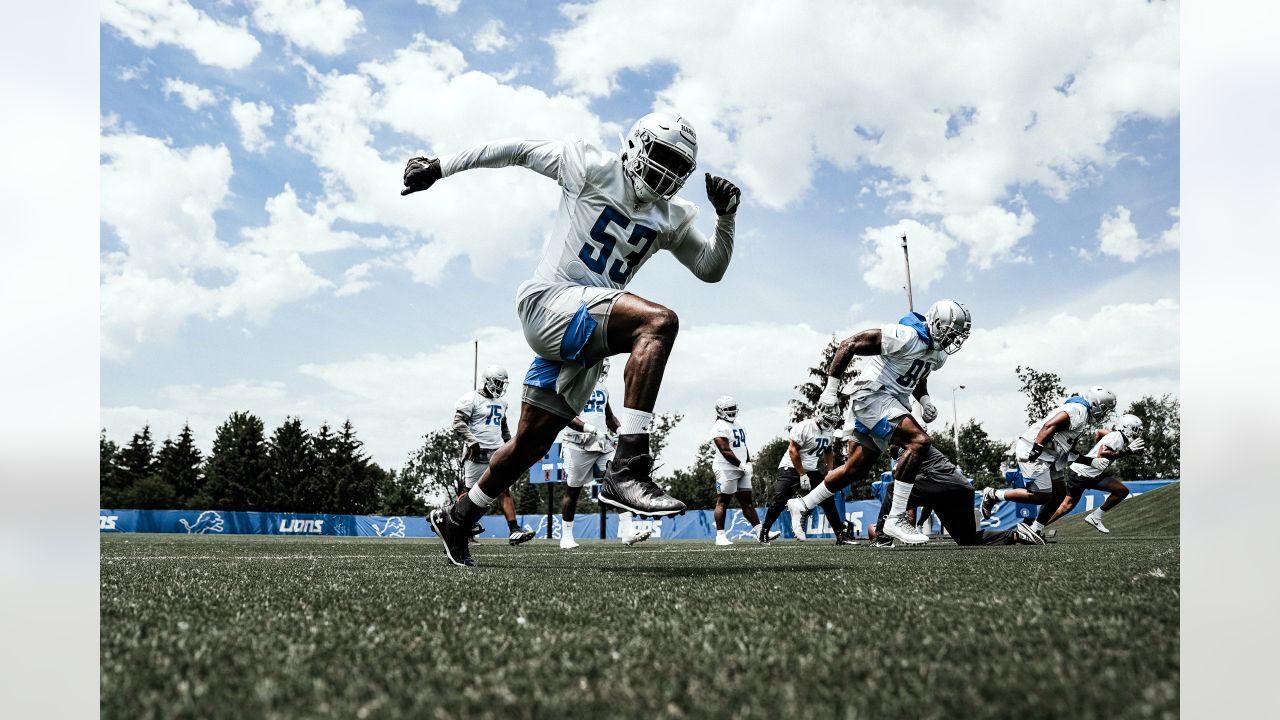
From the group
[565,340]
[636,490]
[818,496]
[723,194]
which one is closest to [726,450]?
[818,496]

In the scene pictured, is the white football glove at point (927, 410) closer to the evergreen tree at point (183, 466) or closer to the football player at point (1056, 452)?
the football player at point (1056, 452)

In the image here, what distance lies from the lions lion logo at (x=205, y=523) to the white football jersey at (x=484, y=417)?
27.2 m

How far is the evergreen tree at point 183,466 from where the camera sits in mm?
57688

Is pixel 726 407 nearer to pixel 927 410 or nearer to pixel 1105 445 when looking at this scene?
pixel 927 410

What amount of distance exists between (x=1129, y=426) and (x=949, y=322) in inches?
298

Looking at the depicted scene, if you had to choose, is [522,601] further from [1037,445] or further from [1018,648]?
[1037,445]

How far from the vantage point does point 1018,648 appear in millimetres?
1438

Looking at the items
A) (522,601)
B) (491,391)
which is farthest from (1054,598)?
(491,391)

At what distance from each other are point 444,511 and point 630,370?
7.09 feet

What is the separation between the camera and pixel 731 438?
42.5 ft

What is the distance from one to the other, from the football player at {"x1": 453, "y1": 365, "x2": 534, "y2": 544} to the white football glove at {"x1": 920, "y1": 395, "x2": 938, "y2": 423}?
16.9 feet

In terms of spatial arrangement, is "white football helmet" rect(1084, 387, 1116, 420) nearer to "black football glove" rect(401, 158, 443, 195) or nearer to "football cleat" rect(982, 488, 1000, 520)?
"football cleat" rect(982, 488, 1000, 520)

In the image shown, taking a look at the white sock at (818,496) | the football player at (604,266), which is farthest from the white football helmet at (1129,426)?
the football player at (604,266)

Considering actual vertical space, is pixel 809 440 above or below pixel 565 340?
below
